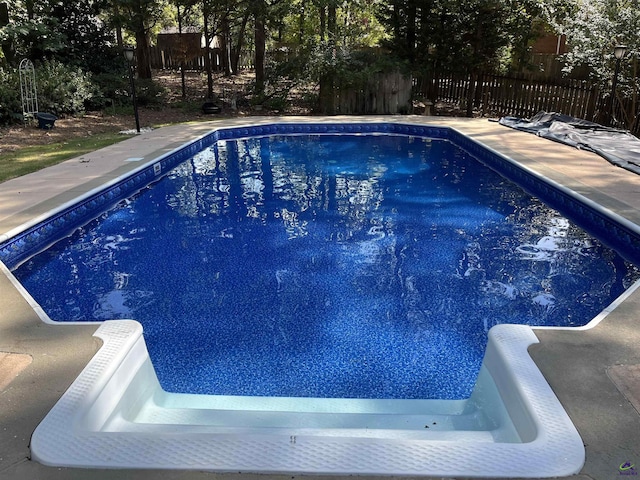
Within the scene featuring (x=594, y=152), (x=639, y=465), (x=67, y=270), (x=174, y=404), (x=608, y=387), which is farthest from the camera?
(x=594, y=152)

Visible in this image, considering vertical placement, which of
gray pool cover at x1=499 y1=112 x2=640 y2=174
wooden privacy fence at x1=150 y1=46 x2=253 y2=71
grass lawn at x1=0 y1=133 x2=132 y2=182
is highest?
wooden privacy fence at x1=150 y1=46 x2=253 y2=71

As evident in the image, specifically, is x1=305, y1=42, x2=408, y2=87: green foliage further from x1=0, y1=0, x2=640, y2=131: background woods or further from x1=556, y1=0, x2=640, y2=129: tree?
x1=556, y1=0, x2=640, y2=129: tree

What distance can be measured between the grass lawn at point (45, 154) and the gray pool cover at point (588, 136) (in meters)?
7.89

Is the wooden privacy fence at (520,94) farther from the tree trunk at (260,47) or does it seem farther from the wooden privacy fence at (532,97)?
the tree trunk at (260,47)

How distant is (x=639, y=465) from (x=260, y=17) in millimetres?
12904

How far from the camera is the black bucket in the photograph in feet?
32.0

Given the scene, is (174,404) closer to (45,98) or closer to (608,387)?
(608,387)

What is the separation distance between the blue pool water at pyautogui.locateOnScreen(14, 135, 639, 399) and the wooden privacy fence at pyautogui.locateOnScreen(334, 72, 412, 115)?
6.17 metres

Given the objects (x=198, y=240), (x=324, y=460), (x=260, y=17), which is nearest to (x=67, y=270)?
(x=198, y=240)

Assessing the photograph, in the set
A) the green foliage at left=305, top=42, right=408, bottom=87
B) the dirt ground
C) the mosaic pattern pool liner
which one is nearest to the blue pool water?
the mosaic pattern pool liner

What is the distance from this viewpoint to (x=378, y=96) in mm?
12859

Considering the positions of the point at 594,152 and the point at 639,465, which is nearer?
the point at 639,465

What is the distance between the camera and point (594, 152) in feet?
25.4

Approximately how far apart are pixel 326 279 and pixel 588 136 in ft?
21.4
